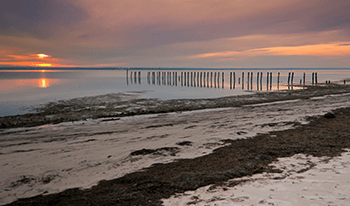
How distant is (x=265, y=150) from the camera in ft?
20.0

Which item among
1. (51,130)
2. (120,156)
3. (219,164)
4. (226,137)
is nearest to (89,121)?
(51,130)

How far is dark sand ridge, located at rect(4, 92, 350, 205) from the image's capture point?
13.4ft

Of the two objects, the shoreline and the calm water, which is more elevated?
the calm water

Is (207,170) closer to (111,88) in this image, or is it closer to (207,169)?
(207,169)

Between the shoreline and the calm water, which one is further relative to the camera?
the calm water

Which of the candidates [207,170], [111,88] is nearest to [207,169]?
[207,170]

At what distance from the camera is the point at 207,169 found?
511 centimetres

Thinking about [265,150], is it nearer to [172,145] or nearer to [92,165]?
[172,145]

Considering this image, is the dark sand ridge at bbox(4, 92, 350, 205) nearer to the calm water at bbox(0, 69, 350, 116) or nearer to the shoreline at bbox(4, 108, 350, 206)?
the shoreline at bbox(4, 108, 350, 206)

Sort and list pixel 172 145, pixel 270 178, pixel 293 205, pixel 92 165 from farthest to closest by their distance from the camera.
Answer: pixel 172 145 → pixel 92 165 → pixel 270 178 → pixel 293 205

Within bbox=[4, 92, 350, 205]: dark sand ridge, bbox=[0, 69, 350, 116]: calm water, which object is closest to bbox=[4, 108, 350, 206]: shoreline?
bbox=[4, 92, 350, 205]: dark sand ridge

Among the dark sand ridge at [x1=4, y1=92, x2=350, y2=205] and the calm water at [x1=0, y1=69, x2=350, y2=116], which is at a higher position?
the calm water at [x1=0, y1=69, x2=350, y2=116]

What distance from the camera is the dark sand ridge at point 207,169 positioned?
4.09 m

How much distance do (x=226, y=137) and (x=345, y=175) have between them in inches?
140
